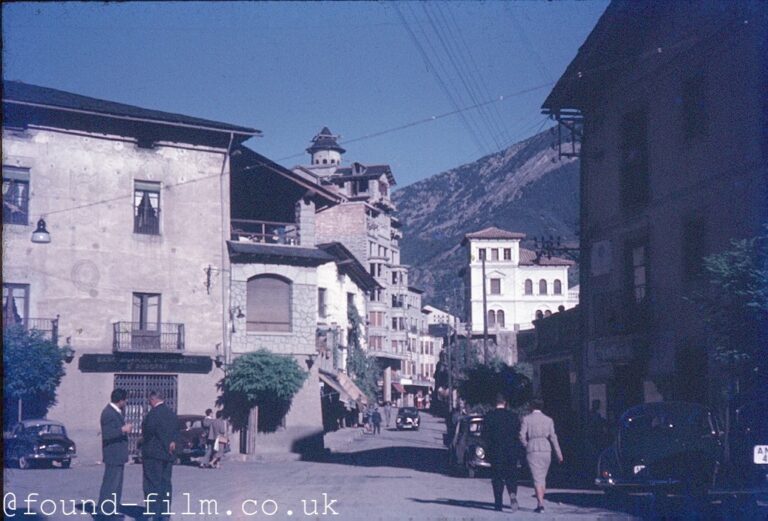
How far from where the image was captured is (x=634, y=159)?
88.9 ft

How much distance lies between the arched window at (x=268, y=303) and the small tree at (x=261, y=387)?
1.57 m

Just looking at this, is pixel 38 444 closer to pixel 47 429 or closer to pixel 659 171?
pixel 47 429

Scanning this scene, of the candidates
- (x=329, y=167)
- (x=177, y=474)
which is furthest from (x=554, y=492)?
(x=329, y=167)

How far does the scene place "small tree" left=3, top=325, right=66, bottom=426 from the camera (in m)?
29.8

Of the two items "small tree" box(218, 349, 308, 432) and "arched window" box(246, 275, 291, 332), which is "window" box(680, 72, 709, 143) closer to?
"small tree" box(218, 349, 308, 432)

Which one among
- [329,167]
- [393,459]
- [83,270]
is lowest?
[393,459]

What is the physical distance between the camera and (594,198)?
97.7 ft

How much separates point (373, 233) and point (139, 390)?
63.9 m

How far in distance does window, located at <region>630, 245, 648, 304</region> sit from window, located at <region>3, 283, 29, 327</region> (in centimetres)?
1994

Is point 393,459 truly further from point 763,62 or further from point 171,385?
point 763,62

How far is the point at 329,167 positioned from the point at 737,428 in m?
94.3

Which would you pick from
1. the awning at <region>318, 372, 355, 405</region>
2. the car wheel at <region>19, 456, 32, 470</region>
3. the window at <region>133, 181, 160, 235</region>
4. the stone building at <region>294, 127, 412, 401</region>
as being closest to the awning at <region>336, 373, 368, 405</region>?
the awning at <region>318, 372, 355, 405</region>

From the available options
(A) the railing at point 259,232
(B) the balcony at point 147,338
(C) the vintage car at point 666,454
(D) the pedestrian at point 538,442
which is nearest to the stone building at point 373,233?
(A) the railing at point 259,232

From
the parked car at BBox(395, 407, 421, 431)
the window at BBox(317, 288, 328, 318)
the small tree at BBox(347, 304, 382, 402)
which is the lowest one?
the parked car at BBox(395, 407, 421, 431)
